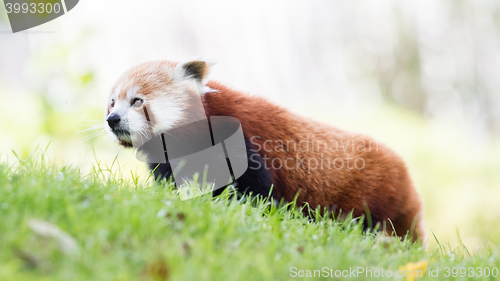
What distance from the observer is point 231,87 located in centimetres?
315

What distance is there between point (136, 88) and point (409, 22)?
237 inches

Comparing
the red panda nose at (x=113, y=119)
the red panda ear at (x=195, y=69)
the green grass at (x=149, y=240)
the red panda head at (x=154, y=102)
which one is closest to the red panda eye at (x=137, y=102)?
the red panda head at (x=154, y=102)

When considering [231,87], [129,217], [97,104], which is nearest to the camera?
[129,217]

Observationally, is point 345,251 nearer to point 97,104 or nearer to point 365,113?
point 97,104

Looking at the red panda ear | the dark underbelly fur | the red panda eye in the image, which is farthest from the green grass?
the red panda ear

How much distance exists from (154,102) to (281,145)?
3.49ft

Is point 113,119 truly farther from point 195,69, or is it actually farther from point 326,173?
point 326,173

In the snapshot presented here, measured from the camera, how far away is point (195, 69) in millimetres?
2916

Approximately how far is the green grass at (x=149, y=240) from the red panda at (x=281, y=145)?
689 millimetres

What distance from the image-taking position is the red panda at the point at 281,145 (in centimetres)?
278

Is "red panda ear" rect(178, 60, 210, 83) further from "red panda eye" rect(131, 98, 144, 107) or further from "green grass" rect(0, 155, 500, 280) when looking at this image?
"green grass" rect(0, 155, 500, 280)

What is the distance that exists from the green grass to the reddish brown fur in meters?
0.79

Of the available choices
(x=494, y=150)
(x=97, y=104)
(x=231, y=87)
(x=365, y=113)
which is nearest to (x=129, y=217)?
(x=231, y=87)

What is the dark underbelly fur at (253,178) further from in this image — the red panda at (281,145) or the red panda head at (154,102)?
the red panda head at (154,102)
